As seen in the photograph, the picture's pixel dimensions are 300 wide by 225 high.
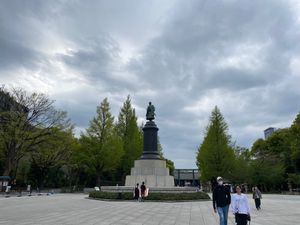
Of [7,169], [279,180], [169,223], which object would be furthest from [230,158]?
[169,223]

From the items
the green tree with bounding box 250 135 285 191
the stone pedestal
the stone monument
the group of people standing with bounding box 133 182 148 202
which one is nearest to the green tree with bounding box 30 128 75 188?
the stone monument

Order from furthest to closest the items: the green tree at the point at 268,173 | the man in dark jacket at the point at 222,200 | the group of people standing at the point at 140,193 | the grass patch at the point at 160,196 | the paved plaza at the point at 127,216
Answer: the green tree at the point at 268,173, the grass patch at the point at 160,196, the group of people standing at the point at 140,193, the paved plaza at the point at 127,216, the man in dark jacket at the point at 222,200

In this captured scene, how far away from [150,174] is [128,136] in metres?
20.1

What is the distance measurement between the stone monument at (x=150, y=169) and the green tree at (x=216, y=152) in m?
15.7

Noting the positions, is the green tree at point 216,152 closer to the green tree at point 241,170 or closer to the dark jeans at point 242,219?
the green tree at point 241,170

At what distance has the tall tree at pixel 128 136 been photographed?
4497 centimetres

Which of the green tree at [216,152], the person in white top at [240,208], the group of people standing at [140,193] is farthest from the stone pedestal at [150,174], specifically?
the person in white top at [240,208]

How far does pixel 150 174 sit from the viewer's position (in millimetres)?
26266

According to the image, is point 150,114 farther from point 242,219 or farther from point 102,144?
point 242,219

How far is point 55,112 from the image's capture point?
3603 centimetres

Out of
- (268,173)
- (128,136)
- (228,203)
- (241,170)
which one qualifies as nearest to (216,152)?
(241,170)

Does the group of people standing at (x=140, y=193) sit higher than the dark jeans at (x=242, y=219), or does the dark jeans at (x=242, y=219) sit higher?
the group of people standing at (x=140, y=193)

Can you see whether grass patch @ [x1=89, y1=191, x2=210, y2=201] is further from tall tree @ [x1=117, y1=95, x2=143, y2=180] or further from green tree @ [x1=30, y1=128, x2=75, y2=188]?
tall tree @ [x1=117, y1=95, x2=143, y2=180]

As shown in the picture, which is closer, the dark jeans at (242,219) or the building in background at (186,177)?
the dark jeans at (242,219)
